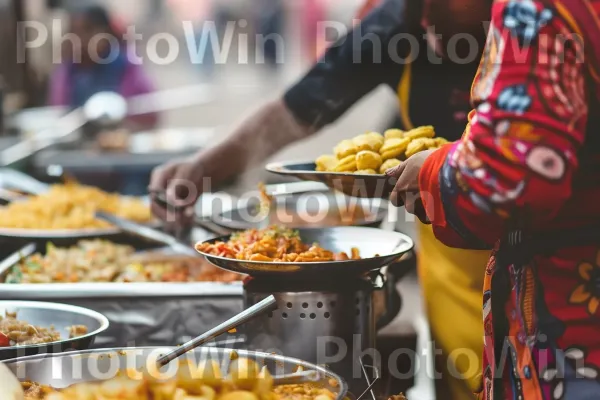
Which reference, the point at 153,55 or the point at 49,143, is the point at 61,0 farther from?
the point at 153,55

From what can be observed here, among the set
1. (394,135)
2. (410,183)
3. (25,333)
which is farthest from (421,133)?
(25,333)

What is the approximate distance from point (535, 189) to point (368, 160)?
643mm

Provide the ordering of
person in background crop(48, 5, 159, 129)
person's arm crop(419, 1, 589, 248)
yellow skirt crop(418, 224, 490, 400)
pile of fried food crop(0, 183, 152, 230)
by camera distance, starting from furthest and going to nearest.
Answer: person in background crop(48, 5, 159, 129) < pile of fried food crop(0, 183, 152, 230) < yellow skirt crop(418, 224, 490, 400) < person's arm crop(419, 1, 589, 248)

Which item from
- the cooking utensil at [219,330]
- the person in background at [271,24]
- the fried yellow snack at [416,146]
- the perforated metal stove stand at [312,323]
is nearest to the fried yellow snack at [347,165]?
the fried yellow snack at [416,146]

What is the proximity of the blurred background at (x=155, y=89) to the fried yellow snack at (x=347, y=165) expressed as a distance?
0.90m

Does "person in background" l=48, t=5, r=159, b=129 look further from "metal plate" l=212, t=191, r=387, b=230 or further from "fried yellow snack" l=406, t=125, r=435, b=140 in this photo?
"fried yellow snack" l=406, t=125, r=435, b=140

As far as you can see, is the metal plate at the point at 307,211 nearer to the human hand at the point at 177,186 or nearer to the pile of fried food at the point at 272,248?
the human hand at the point at 177,186

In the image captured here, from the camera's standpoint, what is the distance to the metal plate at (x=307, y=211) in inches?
103

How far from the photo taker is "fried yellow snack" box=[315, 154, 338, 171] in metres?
1.80

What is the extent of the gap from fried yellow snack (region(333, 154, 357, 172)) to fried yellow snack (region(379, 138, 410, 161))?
7 centimetres

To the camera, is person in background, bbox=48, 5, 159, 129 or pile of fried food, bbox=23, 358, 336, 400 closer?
pile of fried food, bbox=23, 358, 336, 400

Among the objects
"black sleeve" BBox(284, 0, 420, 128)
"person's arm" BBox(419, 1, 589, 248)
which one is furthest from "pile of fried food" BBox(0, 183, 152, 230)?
"person's arm" BBox(419, 1, 589, 248)

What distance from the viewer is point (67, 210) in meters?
3.24

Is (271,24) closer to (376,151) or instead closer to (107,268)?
(107,268)
